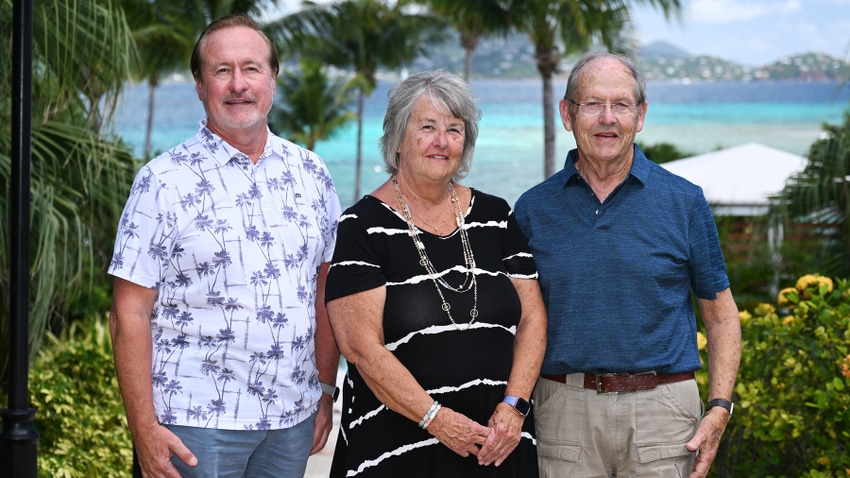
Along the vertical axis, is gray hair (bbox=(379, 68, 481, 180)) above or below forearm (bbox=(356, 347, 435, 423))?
above

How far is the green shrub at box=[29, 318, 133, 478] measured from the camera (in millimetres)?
5531

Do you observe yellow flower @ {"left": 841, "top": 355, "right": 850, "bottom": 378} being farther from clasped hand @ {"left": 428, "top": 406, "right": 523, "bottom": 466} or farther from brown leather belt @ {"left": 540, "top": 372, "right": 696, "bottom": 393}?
clasped hand @ {"left": 428, "top": 406, "right": 523, "bottom": 466}

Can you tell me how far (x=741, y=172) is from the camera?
18.1 metres

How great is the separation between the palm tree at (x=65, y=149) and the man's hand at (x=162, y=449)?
296 centimetres

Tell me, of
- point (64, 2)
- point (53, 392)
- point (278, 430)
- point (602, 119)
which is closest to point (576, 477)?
point (278, 430)

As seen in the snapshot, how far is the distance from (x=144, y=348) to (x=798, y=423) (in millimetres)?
3355

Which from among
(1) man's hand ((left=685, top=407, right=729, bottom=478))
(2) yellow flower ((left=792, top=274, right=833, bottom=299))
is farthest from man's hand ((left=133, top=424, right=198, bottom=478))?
(2) yellow flower ((left=792, top=274, right=833, bottom=299))

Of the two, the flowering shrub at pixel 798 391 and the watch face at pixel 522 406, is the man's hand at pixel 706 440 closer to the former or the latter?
the watch face at pixel 522 406

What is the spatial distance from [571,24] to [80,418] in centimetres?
1676

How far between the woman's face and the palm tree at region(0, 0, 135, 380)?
3216mm

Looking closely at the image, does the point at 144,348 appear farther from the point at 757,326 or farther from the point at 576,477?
the point at 757,326

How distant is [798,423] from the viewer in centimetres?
487

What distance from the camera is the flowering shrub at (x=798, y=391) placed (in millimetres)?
4844

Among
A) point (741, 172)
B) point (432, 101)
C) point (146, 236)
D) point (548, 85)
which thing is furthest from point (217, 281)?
point (548, 85)
